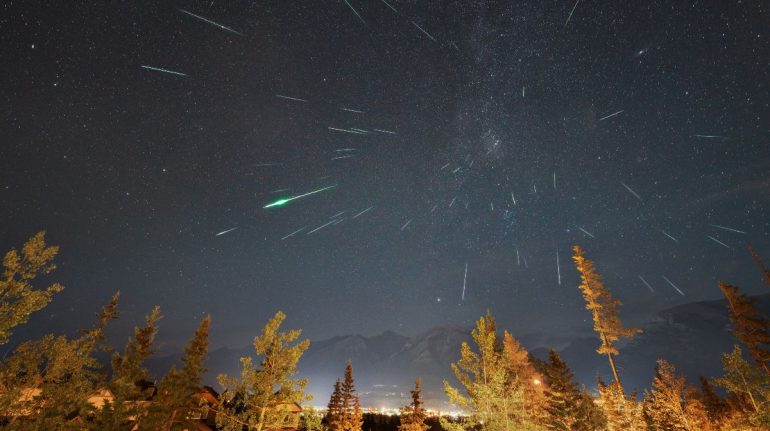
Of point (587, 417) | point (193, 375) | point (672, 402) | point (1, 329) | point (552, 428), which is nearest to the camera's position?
point (1, 329)

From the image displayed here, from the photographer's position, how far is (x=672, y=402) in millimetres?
29938

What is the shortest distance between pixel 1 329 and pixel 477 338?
2008cm

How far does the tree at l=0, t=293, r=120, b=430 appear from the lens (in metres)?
12.9

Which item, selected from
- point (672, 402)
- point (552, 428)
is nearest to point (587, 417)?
point (552, 428)

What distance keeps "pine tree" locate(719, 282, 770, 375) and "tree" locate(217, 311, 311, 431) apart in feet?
119

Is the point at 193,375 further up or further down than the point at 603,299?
further down

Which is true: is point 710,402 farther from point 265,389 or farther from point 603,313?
point 265,389

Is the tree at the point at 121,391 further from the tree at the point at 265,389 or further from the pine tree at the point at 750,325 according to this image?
the pine tree at the point at 750,325

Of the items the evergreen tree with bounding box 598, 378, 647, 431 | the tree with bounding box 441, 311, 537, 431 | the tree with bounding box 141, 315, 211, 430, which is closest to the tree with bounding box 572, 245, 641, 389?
the evergreen tree with bounding box 598, 378, 647, 431

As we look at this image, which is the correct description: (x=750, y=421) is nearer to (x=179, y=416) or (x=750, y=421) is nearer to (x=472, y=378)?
(x=472, y=378)

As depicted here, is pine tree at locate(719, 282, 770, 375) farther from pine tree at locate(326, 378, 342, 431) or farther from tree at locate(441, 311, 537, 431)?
pine tree at locate(326, 378, 342, 431)

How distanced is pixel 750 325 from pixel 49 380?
4747cm

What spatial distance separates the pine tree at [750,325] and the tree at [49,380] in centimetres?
4445

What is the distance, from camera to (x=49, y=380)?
13.8 m
